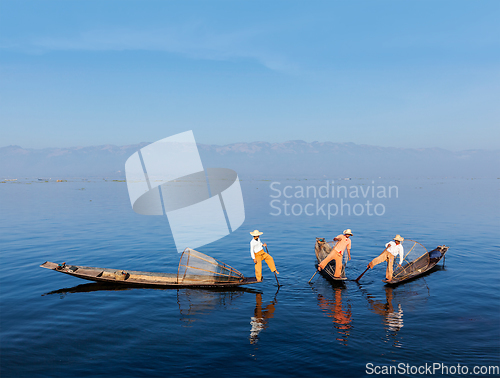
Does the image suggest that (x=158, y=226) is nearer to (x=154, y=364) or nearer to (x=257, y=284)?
(x=257, y=284)

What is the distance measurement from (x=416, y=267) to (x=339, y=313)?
10564 millimetres

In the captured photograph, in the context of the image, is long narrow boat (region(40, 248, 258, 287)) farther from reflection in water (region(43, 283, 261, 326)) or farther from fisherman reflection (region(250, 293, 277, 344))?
fisherman reflection (region(250, 293, 277, 344))

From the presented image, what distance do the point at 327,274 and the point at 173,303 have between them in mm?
10370

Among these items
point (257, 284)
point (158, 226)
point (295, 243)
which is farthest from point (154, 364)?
point (158, 226)

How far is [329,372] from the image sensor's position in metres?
10.9

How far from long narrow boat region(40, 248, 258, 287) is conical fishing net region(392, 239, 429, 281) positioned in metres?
10.4

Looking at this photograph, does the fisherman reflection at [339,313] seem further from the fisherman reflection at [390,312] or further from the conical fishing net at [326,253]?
the conical fishing net at [326,253]

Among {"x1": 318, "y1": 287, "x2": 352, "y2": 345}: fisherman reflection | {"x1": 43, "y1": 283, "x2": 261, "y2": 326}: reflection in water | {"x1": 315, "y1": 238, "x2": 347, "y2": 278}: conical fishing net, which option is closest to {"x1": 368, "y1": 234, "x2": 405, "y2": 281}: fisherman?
{"x1": 315, "y1": 238, "x2": 347, "y2": 278}: conical fishing net

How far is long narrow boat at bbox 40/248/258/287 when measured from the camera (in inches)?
764

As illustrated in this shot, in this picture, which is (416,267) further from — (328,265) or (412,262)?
(328,265)

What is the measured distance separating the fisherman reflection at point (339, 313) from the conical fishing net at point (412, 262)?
18.2 feet

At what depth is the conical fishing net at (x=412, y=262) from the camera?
2138cm

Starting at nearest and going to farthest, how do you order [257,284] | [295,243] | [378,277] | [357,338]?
[357,338], [257,284], [378,277], [295,243]

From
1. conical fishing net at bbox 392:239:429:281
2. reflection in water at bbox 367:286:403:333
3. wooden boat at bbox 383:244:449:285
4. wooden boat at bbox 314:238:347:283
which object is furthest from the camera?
conical fishing net at bbox 392:239:429:281
